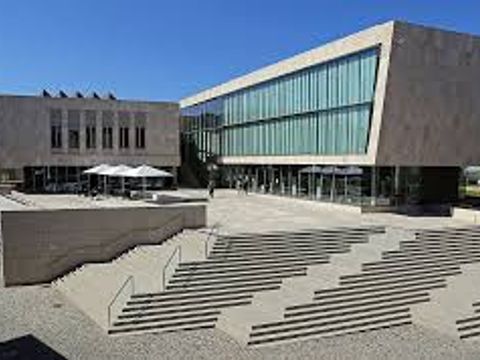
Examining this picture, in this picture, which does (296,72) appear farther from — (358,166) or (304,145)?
(358,166)

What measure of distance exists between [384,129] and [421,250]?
9.27 m

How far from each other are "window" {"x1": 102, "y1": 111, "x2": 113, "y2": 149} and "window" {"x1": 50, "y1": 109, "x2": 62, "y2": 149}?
11.1 ft

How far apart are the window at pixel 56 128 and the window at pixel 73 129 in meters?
0.70

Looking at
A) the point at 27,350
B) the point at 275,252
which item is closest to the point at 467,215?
the point at 275,252

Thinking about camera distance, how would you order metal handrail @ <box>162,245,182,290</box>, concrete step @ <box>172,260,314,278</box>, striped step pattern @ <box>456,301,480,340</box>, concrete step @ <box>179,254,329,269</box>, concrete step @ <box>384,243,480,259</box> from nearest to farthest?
striped step pattern @ <box>456,301,480,340</box> → metal handrail @ <box>162,245,182,290</box> → concrete step @ <box>172,260,314,278</box> → concrete step @ <box>179,254,329,269</box> → concrete step @ <box>384,243,480,259</box>

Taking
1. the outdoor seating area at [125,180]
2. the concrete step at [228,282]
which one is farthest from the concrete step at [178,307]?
the outdoor seating area at [125,180]

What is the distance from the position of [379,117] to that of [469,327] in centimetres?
1541

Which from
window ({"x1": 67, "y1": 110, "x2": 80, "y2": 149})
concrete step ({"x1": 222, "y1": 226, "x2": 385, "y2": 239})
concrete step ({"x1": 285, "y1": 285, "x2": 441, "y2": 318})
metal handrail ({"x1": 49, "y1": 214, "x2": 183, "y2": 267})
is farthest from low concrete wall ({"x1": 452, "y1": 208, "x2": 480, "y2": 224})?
window ({"x1": 67, "y1": 110, "x2": 80, "y2": 149})

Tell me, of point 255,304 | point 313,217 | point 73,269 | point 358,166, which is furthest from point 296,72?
point 255,304

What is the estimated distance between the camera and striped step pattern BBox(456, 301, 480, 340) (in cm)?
1662

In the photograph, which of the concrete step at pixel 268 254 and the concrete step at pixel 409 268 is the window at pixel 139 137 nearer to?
the concrete step at pixel 268 254

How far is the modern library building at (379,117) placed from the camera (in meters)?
30.8

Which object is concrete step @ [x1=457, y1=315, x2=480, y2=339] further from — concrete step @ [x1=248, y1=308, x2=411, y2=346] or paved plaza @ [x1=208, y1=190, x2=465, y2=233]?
paved plaza @ [x1=208, y1=190, x2=465, y2=233]

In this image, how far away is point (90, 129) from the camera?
50.2m
